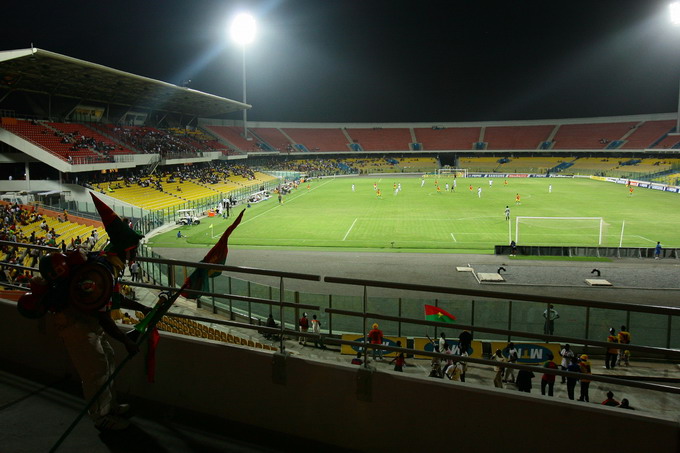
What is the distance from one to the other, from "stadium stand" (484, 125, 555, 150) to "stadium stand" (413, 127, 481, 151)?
→ 3491 millimetres

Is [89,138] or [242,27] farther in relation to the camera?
[242,27]

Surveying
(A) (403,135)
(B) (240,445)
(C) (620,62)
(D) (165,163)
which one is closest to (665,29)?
(C) (620,62)

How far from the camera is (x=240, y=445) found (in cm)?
373

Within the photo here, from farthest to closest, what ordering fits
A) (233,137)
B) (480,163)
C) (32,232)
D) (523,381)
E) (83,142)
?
(480,163)
(233,137)
(83,142)
(32,232)
(523,381)

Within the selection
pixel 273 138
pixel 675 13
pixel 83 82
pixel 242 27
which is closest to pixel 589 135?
pixel 675 13

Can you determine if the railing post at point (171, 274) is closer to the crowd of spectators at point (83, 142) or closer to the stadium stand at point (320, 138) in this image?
the crowd of spectators at point (83, 142)

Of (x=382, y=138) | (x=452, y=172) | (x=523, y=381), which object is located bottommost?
(x=523, y=381)

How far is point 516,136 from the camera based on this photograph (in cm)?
10794

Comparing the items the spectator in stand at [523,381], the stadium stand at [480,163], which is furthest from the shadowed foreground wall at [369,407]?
the stadium stand at [480,163]

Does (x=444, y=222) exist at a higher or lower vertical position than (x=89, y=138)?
lower

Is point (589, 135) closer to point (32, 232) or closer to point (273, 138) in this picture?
point (273, 138)

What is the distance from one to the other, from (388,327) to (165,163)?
46762 millimetres

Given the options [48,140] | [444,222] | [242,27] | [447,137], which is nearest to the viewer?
[444,222]

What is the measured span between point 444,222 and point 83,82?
3585 centimetres
